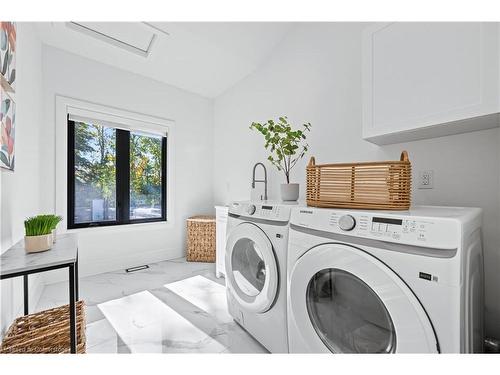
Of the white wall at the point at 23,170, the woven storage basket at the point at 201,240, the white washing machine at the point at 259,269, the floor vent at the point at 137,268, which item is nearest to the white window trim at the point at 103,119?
the white wall at the point at 23,170

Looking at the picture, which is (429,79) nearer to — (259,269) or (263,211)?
(263,211)

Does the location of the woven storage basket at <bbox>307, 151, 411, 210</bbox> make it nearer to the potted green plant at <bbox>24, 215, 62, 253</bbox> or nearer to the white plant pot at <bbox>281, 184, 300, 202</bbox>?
the white plant pot at <bbox>281, 184, 300, 202</bbox>

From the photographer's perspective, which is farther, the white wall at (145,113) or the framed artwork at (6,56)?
the white wall at (145,113)

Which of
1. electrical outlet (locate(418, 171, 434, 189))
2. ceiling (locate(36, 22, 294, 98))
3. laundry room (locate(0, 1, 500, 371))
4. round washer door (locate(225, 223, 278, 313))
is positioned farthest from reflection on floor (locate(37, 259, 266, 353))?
ceiling (locate(36, 22, 294, 98))

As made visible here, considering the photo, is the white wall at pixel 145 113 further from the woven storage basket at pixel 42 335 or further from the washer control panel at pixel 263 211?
the washer control panel at pixel 263 211

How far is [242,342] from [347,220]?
45.8 inches

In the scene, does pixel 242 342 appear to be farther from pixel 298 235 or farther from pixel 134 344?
pixel 298 235

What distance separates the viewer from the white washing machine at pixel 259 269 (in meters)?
1.33

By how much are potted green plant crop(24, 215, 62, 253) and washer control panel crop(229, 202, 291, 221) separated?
1089 mm

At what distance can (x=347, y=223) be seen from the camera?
0.97 meters

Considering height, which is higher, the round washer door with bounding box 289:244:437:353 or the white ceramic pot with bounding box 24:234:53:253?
the white ceramic pot with bounding box 24:234:53:253

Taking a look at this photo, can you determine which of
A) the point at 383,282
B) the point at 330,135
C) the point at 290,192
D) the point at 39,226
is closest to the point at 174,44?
the point at 330,135

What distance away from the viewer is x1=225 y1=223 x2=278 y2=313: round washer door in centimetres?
137

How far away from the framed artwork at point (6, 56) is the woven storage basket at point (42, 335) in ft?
4.38
